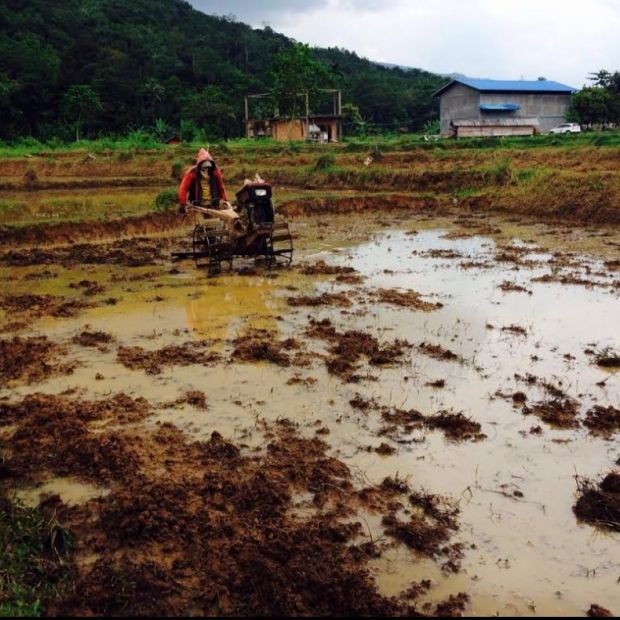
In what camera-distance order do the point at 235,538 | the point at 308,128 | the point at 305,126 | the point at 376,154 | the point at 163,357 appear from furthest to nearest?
the point at 305,126, the point at 308,128, the point at 376,154, the point at 163,357, the point at 235,538

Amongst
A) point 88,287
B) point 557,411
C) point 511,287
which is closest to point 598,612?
point 557,411

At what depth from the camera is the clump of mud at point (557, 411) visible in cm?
601

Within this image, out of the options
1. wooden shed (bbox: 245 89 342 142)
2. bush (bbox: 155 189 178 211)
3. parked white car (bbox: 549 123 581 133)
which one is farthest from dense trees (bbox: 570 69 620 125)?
bush (bbox: 155 189 178 211)

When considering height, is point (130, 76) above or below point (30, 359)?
above

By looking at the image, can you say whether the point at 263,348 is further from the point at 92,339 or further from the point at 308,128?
the point at 308,128

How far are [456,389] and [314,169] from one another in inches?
920

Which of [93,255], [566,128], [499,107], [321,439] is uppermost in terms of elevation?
[499,107]

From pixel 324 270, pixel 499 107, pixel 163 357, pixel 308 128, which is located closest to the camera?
pixel 163 357

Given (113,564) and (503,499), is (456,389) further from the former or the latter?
(113,564)

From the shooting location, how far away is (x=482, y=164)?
84.3 ft

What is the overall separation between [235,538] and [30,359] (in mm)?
4516

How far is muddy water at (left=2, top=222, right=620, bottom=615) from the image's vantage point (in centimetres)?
414

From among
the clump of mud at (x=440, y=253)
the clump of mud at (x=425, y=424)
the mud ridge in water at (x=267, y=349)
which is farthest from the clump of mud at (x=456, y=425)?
the clump of mud at (x=440, y=253)

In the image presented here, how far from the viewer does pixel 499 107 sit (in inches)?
1925
